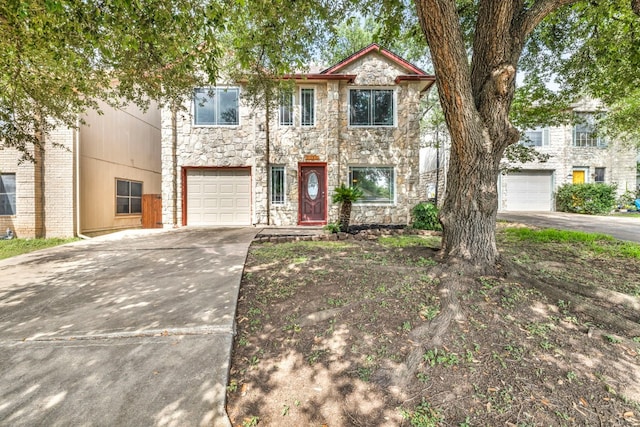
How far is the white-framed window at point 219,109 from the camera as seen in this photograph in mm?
10020

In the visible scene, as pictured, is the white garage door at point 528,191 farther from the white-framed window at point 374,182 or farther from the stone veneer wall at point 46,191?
the stone veneer wall at point 46,191

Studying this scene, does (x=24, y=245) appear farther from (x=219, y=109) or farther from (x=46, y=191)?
(x=219, y=109)

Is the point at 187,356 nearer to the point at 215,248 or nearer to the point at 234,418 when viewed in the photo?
the point at 234,418

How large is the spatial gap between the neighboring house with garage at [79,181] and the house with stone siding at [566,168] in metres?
15.6

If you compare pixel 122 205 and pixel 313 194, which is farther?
pixel 122 205

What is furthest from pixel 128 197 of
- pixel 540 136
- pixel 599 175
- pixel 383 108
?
pixel 599 175

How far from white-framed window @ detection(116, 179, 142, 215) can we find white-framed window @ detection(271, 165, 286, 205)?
20.8 feet

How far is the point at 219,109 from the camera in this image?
397 inches

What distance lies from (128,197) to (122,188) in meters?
0.45

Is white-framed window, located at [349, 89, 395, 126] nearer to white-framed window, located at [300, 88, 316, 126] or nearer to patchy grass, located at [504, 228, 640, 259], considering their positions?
white-framed window, located at [300, 88, 316, 126]

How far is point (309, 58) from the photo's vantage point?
254 inches

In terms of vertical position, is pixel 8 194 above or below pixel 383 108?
below

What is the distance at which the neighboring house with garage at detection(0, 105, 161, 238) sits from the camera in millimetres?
8852

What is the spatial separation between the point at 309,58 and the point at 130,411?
6.79 meters
